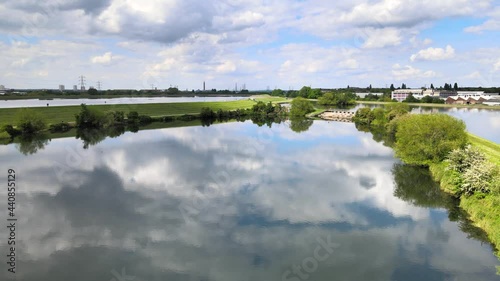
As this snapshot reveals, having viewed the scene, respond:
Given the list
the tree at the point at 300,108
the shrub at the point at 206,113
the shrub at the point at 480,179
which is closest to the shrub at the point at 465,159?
the shrub at the point at 480,179

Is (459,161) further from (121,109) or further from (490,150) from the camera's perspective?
(121,109)

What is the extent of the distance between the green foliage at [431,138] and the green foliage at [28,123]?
66.3 meters

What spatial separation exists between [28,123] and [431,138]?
69.4 meters

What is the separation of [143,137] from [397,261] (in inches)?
2186

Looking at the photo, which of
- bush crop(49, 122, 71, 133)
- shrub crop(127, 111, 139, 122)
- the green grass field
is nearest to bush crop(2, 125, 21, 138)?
bush crop(49, 122, 71, 133)

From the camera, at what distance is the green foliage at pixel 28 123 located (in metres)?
66.4

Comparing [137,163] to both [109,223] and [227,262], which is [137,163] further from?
[227,262]

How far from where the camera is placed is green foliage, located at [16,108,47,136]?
66.4 metres

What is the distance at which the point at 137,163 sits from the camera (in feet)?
148

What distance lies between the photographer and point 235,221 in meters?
27.0

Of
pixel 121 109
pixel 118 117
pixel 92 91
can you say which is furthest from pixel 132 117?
pixel 92 91

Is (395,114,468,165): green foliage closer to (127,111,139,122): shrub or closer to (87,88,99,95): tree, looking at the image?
(127,111,139,122): shrub

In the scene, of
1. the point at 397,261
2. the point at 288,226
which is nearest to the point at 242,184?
the point at 288,226

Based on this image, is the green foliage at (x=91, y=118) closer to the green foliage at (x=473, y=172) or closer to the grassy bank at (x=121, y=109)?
the grassy bank at (x=121, y=109)
